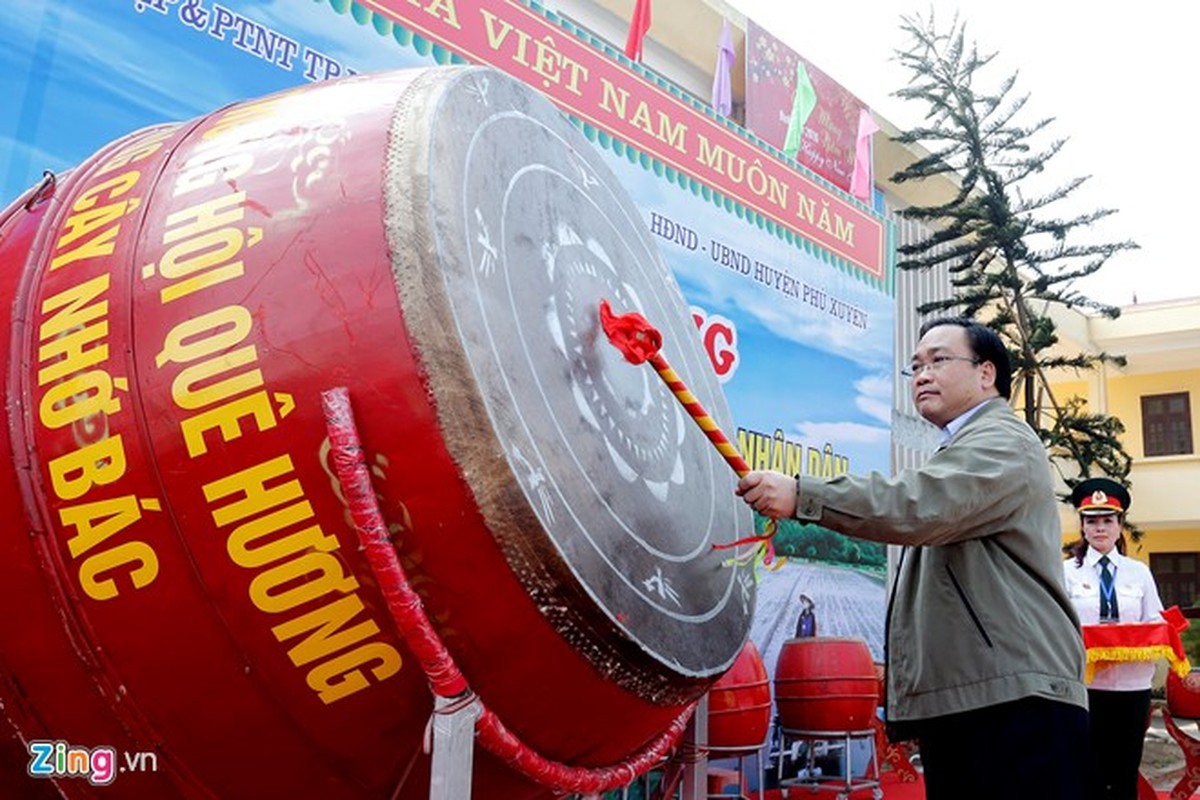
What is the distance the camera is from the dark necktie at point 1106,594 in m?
4.01

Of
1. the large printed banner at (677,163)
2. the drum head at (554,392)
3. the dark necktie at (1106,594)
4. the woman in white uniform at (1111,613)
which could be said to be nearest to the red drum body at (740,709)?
the large printed banner at (677,163)

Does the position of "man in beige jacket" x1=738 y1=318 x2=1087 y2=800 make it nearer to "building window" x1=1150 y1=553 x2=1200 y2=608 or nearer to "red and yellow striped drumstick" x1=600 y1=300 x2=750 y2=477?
"red and yellow striped drumstick" x1=600 y1=300 x2=750 y2=477

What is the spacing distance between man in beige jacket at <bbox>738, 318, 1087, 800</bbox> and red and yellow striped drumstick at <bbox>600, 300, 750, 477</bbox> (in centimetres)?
19

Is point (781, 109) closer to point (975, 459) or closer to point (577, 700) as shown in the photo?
point (975, 459)

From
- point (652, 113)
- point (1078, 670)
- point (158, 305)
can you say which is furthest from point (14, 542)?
point (652, 113)

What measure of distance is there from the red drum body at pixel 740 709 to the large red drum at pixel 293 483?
247 centimetres

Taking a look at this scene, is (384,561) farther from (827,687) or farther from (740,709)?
(827,687)

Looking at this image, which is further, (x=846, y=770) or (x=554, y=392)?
(x=846, y=770)

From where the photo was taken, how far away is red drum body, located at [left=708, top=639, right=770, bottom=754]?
3.74 metres

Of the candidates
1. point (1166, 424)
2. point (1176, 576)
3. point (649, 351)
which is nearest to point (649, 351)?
point (649, 351)

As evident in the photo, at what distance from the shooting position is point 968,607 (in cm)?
182

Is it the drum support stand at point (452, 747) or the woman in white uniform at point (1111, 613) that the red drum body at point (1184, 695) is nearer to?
the woman in white uniform at point (1111, 613)

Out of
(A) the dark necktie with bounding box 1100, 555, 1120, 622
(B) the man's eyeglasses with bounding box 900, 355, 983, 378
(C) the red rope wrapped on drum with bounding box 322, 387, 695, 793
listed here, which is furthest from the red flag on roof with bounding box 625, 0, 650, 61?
(C) the red rope wrapped on drum with bounding box 322, 387, 695, 793

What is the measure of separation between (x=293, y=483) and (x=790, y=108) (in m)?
5.51
